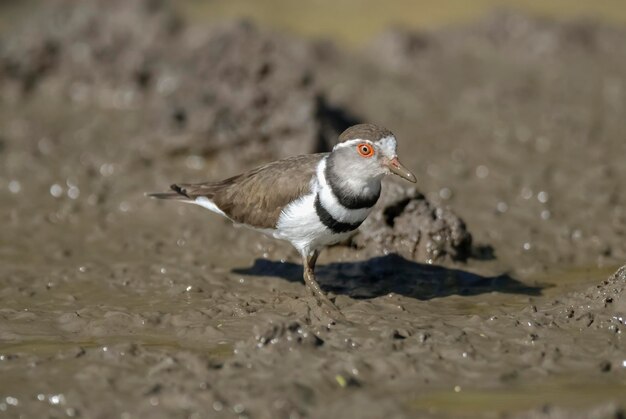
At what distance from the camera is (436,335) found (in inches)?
265

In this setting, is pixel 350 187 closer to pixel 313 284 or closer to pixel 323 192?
pixel 323 192

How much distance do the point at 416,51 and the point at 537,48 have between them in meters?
1.89

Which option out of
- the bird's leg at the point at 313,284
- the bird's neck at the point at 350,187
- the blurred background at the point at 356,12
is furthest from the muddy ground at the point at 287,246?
the blurred background at the point at 356,12

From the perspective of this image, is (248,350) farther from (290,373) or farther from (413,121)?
(413,121)

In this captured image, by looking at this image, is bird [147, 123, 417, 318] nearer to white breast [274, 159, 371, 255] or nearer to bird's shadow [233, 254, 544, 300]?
white breast [274, 159, 371, 255]

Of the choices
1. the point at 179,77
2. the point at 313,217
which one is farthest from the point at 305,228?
the point at 179,77

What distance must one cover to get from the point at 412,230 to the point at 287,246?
121 centimetres

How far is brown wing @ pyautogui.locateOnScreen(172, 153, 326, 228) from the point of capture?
7348mm

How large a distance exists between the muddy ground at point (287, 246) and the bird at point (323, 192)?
58cm

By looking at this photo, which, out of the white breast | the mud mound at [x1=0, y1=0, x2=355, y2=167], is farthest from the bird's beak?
the mud mound at [x1=0, y1=0, x2=355, y2=167]

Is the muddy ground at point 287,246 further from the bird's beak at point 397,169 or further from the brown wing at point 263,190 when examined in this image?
the bird's beak at point 397,169

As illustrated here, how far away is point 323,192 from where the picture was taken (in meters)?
7.12

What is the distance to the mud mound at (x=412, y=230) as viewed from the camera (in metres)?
8.46

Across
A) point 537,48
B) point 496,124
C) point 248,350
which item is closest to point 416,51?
point 537,48
